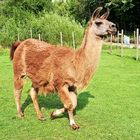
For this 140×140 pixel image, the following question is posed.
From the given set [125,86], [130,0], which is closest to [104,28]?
[125,86]

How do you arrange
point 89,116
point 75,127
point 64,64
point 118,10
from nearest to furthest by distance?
1. point 75,127
2. point 64,64
3. point 89,116
4. point 118,10

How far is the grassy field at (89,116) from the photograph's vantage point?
26.3 feet

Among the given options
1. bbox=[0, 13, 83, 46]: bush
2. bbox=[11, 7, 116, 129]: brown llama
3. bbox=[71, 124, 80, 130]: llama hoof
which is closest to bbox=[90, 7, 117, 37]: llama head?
bbox=[11, 7, 116, 129]: brown llama

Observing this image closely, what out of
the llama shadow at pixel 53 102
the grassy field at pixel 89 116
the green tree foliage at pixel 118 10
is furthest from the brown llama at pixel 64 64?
the green tree foliage at pixel 118 10

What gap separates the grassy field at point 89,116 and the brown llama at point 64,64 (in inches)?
12.5

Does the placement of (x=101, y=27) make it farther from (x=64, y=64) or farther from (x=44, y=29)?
(x=44, y=29)

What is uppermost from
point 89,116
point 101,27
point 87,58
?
point 101,27

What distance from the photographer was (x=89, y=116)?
30.7 ft

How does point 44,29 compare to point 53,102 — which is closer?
point 53,102

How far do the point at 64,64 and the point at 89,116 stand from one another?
1410 mm

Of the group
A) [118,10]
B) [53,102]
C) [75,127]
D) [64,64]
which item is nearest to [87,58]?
[64,64]

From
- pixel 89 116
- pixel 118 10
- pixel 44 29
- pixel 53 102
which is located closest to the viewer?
pixel 89 116

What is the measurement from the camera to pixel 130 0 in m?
42.9

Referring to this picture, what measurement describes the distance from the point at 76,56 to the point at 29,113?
78.3 inches
